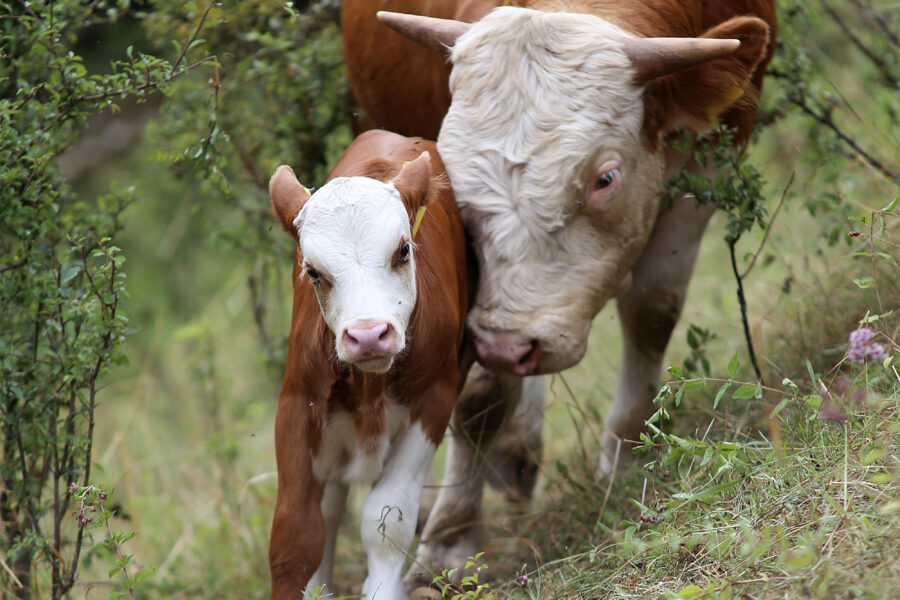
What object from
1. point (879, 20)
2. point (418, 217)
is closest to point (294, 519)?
point (418, 217)

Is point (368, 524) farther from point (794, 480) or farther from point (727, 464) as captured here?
point (794, 480)

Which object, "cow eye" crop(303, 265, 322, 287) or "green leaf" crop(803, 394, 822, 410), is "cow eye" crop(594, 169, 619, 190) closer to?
"green leaf" crop(803, 394, 822, 410)

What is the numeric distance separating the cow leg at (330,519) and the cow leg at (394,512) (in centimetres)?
35

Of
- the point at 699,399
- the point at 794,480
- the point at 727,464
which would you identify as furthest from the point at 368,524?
the point at 699,399

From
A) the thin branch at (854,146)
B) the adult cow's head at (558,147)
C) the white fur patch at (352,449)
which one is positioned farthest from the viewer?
the thin branch at (854,146)

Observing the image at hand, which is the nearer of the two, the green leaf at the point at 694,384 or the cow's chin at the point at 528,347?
the green leaf at the point at 694,384

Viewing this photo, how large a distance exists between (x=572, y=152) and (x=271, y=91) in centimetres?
221

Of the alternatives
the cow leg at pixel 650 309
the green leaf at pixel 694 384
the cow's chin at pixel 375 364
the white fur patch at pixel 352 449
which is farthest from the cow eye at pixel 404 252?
the cow leg at pixel 650 309

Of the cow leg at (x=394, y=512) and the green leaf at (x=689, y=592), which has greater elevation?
the green leaf at (x=689, y=592)

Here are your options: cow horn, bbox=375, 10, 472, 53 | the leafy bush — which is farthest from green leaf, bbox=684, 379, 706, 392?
the leafy bush

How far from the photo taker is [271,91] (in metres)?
5.30

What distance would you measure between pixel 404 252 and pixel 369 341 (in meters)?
0.36

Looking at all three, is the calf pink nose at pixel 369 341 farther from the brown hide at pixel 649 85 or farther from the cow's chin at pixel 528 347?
the brown hide at pixel 649 85

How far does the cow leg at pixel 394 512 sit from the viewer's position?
10.6 feet
